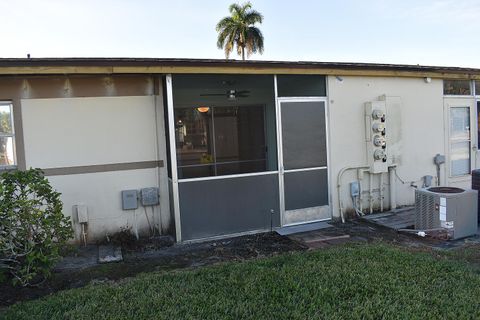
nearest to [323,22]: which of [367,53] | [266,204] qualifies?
[367,53]

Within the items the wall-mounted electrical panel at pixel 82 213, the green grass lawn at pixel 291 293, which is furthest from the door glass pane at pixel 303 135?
the wall-mounted electrical panel at pixel 82 213

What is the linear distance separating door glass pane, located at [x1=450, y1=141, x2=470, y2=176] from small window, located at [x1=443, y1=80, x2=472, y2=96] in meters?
1.07

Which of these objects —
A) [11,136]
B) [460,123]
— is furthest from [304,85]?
[11,136]

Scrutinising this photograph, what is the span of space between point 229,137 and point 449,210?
4220mm

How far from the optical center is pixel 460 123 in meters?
8.30

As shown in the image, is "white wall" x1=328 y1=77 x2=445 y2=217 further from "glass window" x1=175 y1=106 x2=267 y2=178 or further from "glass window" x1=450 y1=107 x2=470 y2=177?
"glass window" x1=175 y1=106 x2=267 y2=178

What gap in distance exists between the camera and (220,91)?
7.84 metres

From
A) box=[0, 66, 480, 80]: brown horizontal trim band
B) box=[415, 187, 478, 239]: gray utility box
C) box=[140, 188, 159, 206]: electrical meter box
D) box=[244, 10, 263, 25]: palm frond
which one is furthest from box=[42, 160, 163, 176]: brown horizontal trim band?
box=[244, 10, 263, 25]: palm frond

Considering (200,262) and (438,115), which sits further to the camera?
(438,115)

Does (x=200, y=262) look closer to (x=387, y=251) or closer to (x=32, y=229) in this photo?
(x=32, y=229)

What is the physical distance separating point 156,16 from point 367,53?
388 inches

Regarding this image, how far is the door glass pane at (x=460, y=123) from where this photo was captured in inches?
322

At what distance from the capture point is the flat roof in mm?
4938

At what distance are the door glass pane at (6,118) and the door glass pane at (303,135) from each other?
4122 millimetres
